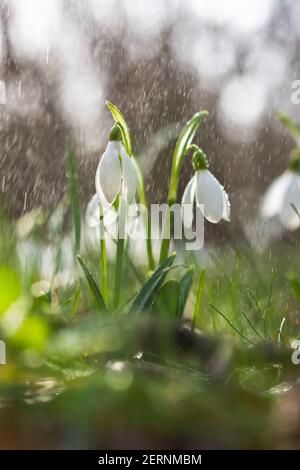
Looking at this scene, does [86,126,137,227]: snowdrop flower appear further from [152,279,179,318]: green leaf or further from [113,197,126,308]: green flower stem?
[152,279,179,318]: green leaf

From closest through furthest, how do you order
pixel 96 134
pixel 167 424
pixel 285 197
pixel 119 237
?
pixel 167 424 → pixel 119 237 → pixel 285 197 → pixel 96 134

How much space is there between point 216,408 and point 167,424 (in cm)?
3

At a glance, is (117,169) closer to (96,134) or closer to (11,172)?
(96,134)

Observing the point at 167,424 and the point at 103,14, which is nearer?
the point at 167,424

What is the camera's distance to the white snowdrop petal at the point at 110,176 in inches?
44.1

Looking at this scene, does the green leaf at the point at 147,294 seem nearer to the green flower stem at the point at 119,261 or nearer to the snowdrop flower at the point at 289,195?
the green flower stem at the point at 119,261

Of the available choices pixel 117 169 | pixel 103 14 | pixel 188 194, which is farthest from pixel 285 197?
pixel 103 14

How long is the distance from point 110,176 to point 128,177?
30 mm

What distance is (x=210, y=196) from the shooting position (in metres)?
1.21

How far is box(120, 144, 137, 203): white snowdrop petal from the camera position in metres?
1.14

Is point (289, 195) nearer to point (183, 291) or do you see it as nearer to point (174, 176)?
point (174, 176)

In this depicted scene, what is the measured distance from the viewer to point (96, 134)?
4.04 meters

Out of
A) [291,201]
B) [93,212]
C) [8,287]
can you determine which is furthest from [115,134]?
[8,287]
